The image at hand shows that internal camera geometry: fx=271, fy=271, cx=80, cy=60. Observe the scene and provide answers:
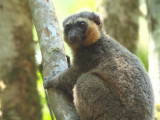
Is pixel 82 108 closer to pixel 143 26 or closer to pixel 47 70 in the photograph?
pixel 47 70

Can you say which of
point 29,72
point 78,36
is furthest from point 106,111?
point 29,72

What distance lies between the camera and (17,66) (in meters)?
6.74

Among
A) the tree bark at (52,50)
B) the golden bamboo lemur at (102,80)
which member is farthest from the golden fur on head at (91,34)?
the tree bark at (52,50)

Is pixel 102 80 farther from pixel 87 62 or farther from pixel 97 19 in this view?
pixel 97 19

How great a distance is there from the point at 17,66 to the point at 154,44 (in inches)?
153

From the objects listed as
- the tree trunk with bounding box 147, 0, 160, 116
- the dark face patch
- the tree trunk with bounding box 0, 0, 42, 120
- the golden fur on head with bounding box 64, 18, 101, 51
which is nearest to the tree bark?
the dark face patch

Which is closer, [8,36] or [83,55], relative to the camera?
[83,55]

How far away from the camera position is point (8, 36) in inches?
262

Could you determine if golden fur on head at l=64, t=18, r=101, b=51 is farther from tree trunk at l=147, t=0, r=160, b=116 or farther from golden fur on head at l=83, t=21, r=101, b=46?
tree trunk at l=147, t=0, r=160, b=116

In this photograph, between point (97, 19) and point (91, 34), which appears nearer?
point (91, 34)

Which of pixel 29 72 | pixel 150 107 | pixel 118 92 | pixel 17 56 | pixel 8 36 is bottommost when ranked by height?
pixel 150 107

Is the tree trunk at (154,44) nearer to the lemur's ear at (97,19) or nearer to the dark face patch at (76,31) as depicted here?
the lemur's ear at (97,19)

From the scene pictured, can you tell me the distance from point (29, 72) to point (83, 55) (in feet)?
5.60

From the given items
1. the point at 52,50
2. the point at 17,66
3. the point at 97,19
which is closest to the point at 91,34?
the point at 97,19
